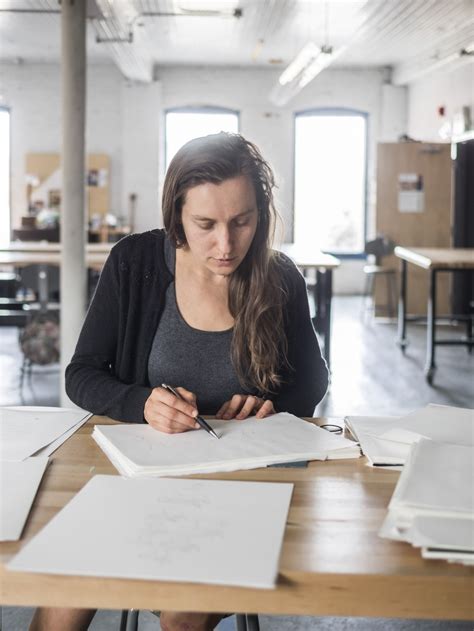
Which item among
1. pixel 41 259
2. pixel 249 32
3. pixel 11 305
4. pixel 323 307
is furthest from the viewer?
pixel 249 32

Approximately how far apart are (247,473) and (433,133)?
10.6m

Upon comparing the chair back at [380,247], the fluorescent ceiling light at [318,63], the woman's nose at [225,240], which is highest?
the fluorescent ceiling light at [318,63]

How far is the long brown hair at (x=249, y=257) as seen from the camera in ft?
5.72

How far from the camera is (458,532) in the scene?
3.19 ft

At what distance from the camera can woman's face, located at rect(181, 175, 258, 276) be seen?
1.71 meters

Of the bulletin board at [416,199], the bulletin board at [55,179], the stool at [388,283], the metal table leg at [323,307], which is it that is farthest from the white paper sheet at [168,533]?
the bulletin board at [55,179]

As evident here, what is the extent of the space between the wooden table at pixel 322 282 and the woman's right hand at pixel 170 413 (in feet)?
13.9

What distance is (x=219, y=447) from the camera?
1.37 metres

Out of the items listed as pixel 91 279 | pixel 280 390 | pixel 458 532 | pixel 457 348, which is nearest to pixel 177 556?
pixel 458 532

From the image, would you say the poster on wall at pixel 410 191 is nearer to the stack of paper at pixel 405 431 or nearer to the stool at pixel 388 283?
the stool at pixel 388 283

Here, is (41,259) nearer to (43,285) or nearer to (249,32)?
(43,285)

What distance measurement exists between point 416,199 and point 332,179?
11.1ft

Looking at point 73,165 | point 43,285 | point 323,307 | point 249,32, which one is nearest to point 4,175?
point 249,32

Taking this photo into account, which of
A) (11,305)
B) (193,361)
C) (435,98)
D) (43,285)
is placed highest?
(435,98)
